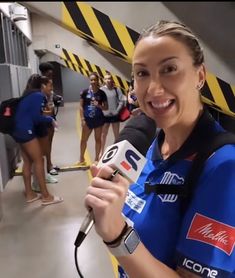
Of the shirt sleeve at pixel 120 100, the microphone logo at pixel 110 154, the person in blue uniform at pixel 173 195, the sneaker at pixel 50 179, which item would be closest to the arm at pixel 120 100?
the shirt sleeve at pixel 120 100

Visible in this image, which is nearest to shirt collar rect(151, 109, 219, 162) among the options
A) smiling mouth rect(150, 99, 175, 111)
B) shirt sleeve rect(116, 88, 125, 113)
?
smiling mouth rect(150, 99, 175, 111)

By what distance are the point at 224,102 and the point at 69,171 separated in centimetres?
415

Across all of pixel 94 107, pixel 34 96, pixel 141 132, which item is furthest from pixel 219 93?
pixel 94 107

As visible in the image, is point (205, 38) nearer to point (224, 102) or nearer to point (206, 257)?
point (224, 102)

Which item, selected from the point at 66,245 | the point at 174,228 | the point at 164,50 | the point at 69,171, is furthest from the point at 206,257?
the point at 69,171

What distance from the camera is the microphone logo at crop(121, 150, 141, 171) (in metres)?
0.71

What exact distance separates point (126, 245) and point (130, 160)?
0.18 m

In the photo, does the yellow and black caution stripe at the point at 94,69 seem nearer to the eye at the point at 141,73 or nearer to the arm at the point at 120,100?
the arm at the point at 120,100

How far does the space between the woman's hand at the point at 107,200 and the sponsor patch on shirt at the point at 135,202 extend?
8.7 inches

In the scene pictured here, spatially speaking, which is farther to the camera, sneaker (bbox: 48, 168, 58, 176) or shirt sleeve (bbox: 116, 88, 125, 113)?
shirt sleeve (bbox: 116, 88, 125, 113)

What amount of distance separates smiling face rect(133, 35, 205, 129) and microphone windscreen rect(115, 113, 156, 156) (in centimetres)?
27

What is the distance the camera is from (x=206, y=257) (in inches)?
28.8

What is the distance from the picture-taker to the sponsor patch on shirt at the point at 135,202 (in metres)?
0.90

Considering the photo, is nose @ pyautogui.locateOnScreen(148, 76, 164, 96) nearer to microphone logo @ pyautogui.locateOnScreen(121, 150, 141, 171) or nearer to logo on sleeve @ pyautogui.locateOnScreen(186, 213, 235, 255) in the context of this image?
microphone logo @ pyautogui.locateOnScreen(121, 150, 141, 171)
